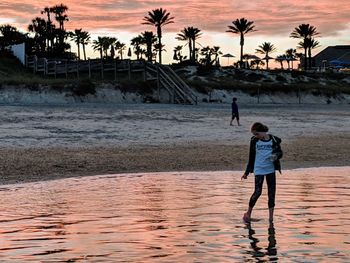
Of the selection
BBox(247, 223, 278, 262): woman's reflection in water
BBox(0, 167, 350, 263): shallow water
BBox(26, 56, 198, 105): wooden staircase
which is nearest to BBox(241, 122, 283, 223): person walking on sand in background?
BBox(0, 167, 350, 263): shallow water

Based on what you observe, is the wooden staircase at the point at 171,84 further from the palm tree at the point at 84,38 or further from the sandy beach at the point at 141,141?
the palm tree at the point at 84,38

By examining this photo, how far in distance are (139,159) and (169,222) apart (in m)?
9.87

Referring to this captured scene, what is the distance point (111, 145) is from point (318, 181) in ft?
31.2

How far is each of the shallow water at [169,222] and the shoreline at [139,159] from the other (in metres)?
1.67

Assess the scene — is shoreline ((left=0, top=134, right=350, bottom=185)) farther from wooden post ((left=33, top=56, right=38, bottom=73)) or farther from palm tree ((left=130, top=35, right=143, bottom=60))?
palm tree ((left=130, top=35, right=143, bottom=60))

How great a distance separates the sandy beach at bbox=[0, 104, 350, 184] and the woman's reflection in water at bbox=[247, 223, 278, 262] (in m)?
7.50

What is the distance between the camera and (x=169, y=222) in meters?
10.0

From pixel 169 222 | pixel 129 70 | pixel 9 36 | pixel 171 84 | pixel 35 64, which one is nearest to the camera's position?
pixel 169 222

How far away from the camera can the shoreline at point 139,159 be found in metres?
17.0

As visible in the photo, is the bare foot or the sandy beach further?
the sandy beach

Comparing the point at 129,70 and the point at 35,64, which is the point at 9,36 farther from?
the point at 129,70

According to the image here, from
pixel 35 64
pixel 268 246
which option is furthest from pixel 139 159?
pixel 35 64

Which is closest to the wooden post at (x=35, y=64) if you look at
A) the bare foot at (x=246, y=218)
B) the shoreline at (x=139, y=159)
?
the shoreline at (x=139, y=159)

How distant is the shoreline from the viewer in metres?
17.0
